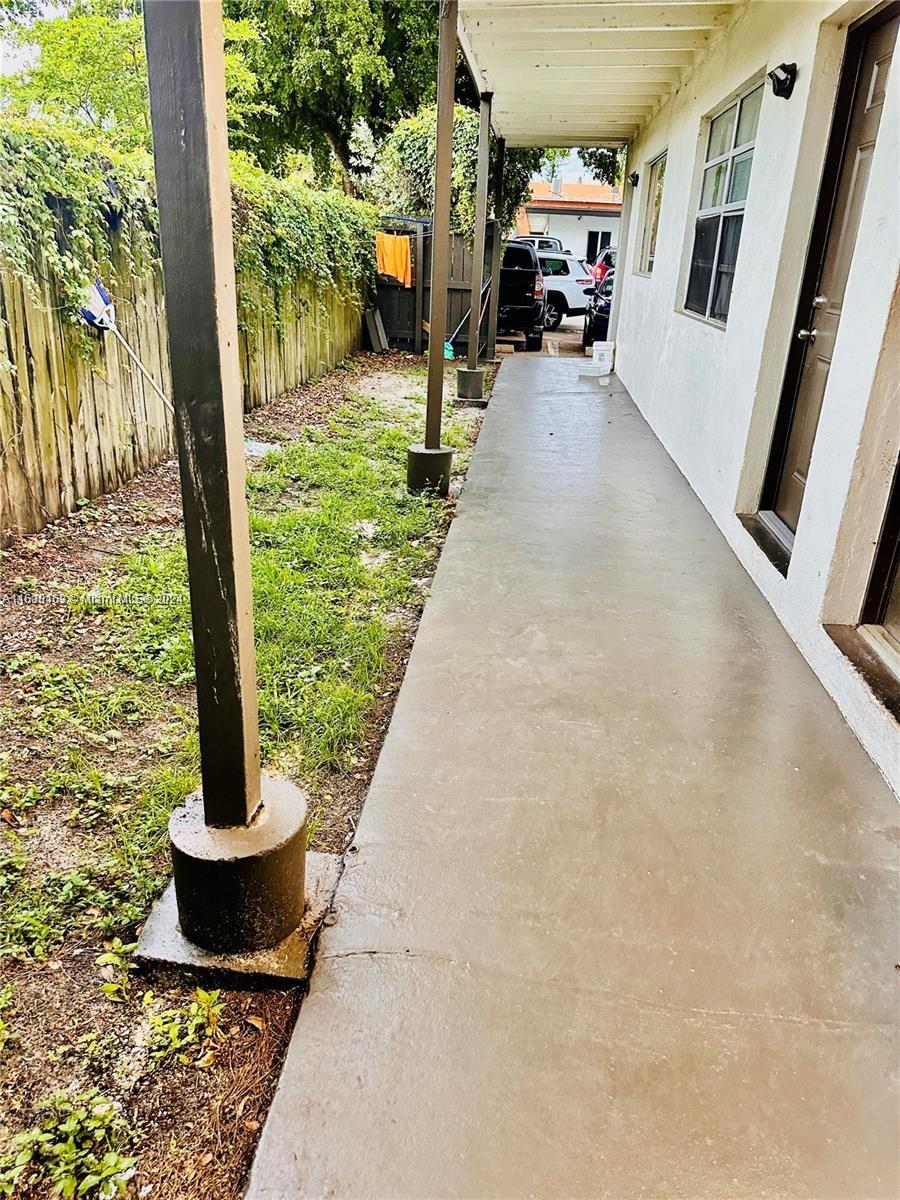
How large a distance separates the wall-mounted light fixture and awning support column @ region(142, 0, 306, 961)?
3.35 m

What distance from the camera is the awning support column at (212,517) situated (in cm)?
129

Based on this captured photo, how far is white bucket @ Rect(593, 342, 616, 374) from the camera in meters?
10.3

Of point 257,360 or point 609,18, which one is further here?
point 257,360

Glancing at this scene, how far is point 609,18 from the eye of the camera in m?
5.28

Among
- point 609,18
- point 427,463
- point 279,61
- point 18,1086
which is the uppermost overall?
point 279,61

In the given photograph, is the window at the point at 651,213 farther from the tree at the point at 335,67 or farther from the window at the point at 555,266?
the window at the point at 555,266

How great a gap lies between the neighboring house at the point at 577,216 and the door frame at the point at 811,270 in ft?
83.5

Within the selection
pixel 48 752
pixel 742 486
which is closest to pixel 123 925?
pixel 48 752

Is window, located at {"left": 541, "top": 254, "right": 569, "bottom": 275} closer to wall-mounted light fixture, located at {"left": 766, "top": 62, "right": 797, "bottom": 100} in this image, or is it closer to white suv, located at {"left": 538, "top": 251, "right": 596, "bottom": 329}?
white suv, located at {"left": 538, "top": 251, "right": 596, "bottom": 329}

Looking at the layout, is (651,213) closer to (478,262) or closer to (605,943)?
(478,262)

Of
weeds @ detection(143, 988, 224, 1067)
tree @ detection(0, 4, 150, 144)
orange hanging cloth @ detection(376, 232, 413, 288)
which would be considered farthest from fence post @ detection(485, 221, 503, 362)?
weeds @ detection(143, 988, 224, 1067)

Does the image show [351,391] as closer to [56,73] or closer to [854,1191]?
[56,73]

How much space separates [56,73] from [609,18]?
7.98 meters

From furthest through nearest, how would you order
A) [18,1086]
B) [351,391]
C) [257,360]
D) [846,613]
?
[351,391], [257,360], [846,613], [18,1086]
